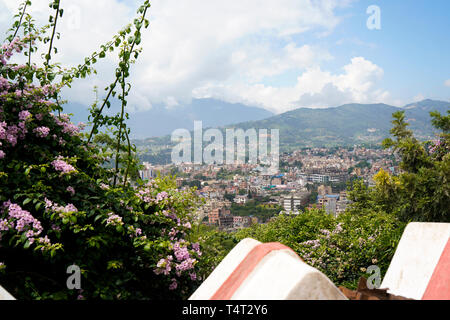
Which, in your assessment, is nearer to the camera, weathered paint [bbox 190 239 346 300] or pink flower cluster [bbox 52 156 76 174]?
weathered paint [bbox 190 239 346 300]

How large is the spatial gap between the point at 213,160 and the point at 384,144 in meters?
25.4

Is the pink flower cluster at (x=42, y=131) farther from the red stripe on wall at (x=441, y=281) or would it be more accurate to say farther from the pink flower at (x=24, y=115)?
the red stripe on wall at (x=441, y=281)

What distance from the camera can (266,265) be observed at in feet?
5.86

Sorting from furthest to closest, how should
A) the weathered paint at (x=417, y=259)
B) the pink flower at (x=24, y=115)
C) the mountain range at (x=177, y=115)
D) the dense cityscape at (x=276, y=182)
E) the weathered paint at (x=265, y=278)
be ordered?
the dense cityscape at (x=276, y=182) → the mountain range at (x=177, y=115) → the pink flower at (x=24, y=115) → the weathered paint at (x=417, y=259) → the weathered paint at (x=265, y=278)

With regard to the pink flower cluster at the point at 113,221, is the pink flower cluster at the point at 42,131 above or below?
above

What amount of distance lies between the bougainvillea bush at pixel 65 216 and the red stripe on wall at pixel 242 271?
3.05 feet

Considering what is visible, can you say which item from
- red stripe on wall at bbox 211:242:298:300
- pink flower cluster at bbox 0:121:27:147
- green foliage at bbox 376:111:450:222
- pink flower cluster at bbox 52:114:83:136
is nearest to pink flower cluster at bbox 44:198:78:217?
pink flower cluster at bbox 0:121:27:147

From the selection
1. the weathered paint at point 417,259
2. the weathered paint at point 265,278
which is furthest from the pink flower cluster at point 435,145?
the weathered paint at point 265,278

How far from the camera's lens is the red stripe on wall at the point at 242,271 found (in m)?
1.86

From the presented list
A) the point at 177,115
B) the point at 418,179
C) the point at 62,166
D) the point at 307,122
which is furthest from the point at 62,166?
the point at 307,122

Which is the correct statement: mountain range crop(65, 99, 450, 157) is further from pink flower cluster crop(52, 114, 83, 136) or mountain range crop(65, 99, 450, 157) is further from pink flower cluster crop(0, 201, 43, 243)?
pink flower cluster crop(0, 201, 43, 243)

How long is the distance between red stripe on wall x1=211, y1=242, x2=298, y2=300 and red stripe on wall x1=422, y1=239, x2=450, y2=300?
76 centimetres

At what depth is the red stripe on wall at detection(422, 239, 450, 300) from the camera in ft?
6.07
